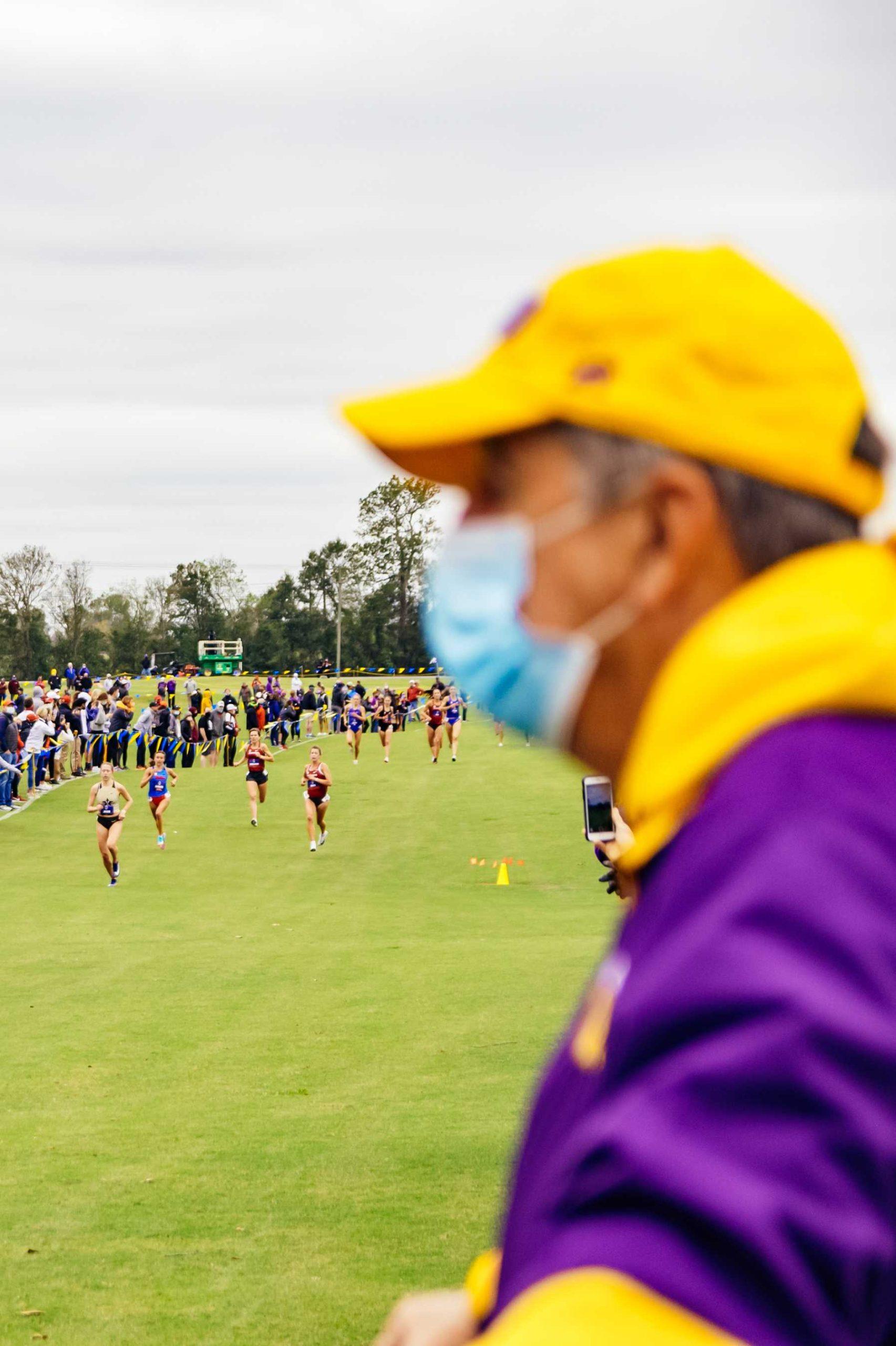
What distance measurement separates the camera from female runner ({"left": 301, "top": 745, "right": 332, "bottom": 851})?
1053 inches

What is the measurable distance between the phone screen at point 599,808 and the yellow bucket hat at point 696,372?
28.6 ft

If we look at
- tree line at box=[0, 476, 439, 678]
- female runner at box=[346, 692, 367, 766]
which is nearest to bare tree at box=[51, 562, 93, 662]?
tree line at box=[0, 476, 439, 678]

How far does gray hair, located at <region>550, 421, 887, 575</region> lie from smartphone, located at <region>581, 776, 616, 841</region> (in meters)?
8.23

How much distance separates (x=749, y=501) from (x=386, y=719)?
41.9m

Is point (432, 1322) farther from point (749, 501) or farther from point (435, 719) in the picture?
point (435, 719)

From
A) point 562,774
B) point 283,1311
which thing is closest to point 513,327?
point 283,1311

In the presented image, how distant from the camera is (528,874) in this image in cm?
2544

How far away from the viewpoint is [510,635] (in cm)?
124

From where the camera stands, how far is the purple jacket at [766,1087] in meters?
0.82

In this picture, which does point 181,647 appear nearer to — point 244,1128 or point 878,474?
point 244,1128

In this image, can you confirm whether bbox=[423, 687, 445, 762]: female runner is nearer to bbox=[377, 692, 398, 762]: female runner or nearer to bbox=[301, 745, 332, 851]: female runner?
bbox=[377, 692, 398, 762]: female runner

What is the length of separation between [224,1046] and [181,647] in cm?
9394

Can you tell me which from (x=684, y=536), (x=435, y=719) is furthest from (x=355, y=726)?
(x=684, y=536)

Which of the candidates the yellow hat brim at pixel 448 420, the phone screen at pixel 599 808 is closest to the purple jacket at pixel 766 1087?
the yellow hat brim at pixel 448 420
